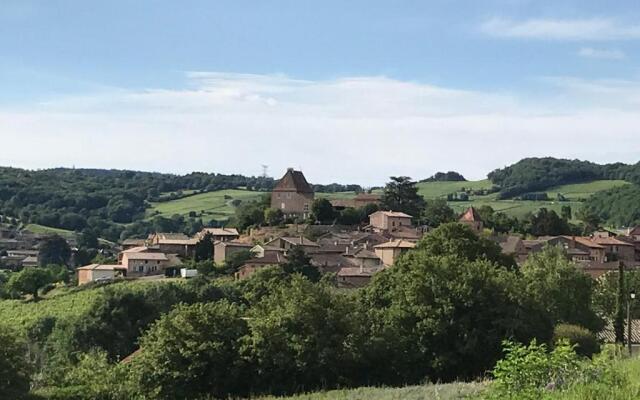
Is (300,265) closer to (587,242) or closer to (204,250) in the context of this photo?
(204,250)

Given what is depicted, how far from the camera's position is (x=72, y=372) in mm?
30250

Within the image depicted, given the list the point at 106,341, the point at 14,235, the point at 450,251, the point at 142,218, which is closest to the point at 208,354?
the point at 450,251

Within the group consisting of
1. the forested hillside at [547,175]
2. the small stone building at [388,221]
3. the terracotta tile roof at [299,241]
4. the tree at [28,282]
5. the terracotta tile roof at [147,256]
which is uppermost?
the forested hillside at [547,175]

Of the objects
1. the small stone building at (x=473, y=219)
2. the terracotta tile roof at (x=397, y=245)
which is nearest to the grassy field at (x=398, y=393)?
the terracotta tile roof at (x=397, y=245)

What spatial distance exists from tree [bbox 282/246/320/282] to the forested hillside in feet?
325

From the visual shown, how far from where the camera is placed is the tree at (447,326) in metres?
25.4

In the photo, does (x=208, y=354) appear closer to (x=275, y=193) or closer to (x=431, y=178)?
(x=275, y=193)

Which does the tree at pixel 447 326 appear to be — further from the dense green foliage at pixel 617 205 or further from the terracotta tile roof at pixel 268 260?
the dense green foliage at pixel 617 205

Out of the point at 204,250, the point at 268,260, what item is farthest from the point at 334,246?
the point at 204,250

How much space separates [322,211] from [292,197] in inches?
181

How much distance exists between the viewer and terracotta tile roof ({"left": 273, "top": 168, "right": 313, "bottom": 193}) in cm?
8812

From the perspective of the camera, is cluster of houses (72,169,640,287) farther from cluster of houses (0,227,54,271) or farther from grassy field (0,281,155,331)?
cluster of houses (0,227,54,271)

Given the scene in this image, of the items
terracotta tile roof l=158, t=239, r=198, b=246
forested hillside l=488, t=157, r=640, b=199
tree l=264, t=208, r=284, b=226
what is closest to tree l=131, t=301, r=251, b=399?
tree l=264, t=208, r=284, b=226

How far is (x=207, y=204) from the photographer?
536ft
